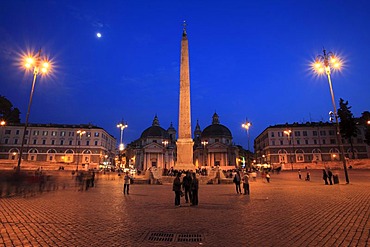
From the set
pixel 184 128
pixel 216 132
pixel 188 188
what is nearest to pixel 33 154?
pixel 216 132

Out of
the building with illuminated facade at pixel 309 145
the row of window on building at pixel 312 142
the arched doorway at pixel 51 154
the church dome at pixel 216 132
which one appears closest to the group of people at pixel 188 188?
the building with illuminated facade at pixel 309 145

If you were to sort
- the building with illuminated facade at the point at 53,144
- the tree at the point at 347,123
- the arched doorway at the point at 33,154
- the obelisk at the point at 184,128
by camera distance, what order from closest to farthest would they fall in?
the obelisk at the point at 184,128
the tree at the point at 347,123
the building with illuminated facade at the point at 53,144
the arched doorway at the point at 33,154

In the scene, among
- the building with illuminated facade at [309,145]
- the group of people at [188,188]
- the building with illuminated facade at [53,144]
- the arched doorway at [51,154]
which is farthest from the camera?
the arched doorway at [51,154]

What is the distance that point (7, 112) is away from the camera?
70.6 m

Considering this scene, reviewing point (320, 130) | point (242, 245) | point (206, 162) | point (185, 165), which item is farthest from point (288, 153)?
point (242, 245)

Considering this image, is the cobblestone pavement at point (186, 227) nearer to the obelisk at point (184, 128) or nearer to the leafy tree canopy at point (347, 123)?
the obelisk at point (184, 128)

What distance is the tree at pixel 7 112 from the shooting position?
6623 centimetres

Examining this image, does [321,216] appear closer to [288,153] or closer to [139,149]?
[288,153]

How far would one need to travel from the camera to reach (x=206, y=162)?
3152 inches

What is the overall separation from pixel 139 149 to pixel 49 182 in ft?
227

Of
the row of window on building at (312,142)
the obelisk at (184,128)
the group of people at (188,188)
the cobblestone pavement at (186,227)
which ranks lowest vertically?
the cobblestone pavement at (186,227)

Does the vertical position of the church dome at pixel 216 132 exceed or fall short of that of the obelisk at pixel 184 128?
it exceeds it

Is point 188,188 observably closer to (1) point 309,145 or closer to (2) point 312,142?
(1) point 309,145

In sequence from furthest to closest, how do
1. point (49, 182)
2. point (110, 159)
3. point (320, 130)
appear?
1. point (110, 159)
2. point (320, 130)
3. point (49, 182)
